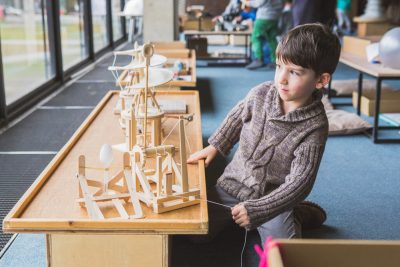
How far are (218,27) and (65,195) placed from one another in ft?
20.9

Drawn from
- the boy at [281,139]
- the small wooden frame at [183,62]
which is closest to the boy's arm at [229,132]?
the boy at [281,139]

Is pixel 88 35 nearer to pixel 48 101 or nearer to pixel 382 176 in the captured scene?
pixel 48 101

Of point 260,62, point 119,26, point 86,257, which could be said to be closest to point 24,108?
point 86,257

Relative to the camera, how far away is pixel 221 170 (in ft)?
9.86

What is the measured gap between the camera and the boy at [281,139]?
1.65 meters

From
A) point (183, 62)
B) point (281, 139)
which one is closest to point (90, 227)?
point (281, 139)

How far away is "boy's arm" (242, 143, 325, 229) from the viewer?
165 cm

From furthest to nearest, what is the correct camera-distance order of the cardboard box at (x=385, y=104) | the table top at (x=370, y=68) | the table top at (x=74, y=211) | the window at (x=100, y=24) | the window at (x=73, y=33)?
the window at (x=100, y=24), the window at (x=73, y=33), the cardboard box at (x=385, y=104), the table top at (x=370, y=68), the table top at (x=74, y=211)

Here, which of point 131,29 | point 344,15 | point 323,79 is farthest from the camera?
point 344,15

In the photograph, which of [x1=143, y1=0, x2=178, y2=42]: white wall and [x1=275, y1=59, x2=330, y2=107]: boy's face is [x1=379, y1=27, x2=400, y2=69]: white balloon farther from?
[x1=143, y1=0, x2=178, y2=42]: white wall

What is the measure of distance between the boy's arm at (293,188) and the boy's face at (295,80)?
17cm

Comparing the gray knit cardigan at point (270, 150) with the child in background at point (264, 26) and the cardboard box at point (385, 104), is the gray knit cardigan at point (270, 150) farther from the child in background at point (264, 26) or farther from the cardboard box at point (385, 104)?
the child in background at point (264, 26)

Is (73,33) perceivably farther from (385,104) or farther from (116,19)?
(385,104)

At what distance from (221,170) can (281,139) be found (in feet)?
4.09
